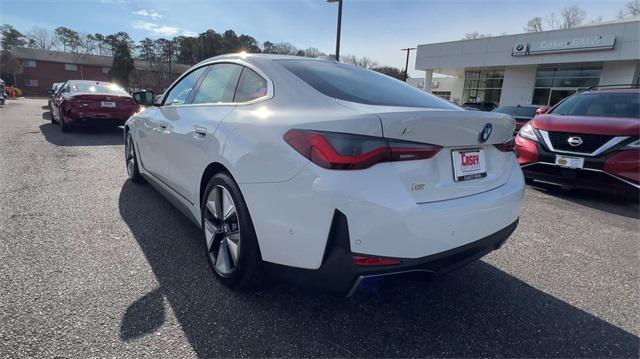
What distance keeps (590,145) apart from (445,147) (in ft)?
12.8

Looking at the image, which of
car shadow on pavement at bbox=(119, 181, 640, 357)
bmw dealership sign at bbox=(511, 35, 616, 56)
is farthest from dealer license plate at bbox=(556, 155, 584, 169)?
bmw dealership sign at bbox=(511, 35, 616, 56)

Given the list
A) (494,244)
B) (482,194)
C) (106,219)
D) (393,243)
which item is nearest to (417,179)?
(393,243)

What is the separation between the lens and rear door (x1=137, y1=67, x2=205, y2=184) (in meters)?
3.23

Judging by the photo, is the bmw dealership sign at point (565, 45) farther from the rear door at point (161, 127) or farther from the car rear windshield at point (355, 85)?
the rear door at point (161, 127)

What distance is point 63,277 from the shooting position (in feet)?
7.67

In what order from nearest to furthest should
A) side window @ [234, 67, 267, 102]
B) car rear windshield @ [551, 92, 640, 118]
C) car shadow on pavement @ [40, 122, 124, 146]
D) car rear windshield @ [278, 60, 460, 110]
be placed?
car rear windshield @ [278, 60, 460, 110] → side window @ [234, 67, 267, 102] → car rear windshield @ [551, 92, 640, 118] → car shadow on pavement @ [40, 122, 124, 146]

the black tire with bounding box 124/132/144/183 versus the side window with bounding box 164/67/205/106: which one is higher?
the side window with bounding box 164/67/205/106

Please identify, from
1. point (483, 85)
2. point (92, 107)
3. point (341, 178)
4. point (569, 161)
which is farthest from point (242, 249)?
point (483, 85)

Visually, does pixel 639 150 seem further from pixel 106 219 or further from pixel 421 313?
pixel 106 219

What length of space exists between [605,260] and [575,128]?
7.63 ft

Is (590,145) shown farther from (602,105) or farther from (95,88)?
(95,88)

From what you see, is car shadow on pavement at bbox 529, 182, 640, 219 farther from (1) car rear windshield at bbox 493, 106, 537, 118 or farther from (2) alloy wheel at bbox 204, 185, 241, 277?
(2) alloy wheel at bbox 204, 185, 241, 277

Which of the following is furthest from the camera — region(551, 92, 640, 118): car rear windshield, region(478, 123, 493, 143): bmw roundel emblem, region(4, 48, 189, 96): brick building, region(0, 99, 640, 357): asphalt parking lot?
region(4, 48, 189, 96): brick building

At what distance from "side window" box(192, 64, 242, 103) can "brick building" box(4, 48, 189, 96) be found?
4838 centimetres
